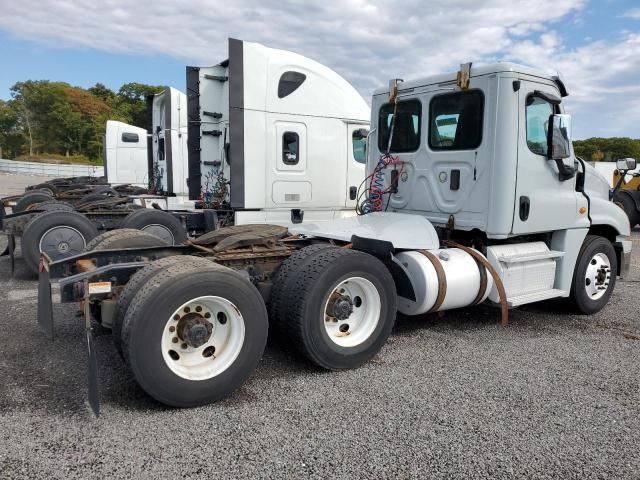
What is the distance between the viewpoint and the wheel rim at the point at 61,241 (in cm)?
771

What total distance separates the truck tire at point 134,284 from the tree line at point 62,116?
70606mm

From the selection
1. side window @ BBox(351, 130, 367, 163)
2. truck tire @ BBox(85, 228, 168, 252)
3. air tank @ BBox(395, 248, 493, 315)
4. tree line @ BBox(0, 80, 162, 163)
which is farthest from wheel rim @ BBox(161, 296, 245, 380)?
tree line @ BBox(0, 80, 162, 163)

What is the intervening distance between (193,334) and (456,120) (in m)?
3.68

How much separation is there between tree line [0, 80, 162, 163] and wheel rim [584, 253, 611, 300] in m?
69.8

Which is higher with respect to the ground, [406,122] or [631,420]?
[406,122]

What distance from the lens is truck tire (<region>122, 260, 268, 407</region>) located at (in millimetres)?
3309

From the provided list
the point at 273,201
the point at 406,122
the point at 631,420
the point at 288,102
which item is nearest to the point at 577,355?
the point at 631,420

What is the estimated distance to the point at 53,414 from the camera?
3.42m

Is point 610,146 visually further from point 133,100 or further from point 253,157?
point 133,100

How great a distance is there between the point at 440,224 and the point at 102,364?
12.1ft

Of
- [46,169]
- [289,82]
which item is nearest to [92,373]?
[289,82]

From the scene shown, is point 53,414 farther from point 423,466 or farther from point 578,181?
point 578,181

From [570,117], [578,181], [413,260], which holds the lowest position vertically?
[413,260]

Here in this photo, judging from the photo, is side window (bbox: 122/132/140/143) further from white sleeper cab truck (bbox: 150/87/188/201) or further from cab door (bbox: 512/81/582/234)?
cab door (bbox: 512/81/582/234)
